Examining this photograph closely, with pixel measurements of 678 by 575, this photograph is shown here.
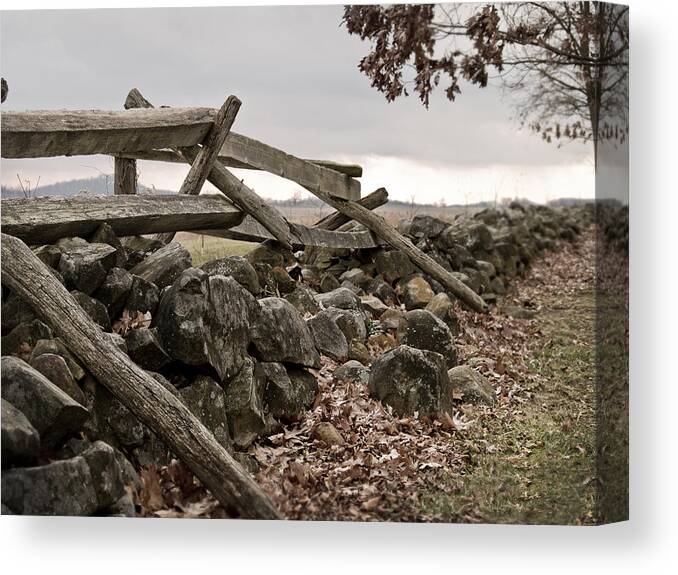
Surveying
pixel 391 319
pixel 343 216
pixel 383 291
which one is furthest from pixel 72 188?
pixel 383 291

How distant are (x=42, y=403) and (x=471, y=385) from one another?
343 cm

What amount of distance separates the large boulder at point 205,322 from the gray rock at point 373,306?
7.52ft

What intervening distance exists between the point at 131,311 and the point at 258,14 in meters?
2.30

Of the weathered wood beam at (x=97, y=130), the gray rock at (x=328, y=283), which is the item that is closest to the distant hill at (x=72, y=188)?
the weathered wood beam at (x=97, y=130)

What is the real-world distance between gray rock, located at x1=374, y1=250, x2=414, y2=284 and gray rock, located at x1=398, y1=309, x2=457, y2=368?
1.76 meters

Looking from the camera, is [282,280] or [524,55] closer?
[524,55]

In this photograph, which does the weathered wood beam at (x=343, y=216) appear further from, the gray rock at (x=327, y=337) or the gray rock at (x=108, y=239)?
the gray rock at (x=108, y=239)

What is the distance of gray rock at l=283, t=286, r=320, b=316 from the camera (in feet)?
22.5

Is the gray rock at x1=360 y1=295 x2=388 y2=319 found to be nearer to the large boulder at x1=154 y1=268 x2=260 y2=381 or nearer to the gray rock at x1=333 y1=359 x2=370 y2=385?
the gray rock at x1=333 y1=359 x2=370 y2=385

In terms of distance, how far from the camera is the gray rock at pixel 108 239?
5277 mm

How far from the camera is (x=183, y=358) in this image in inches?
199

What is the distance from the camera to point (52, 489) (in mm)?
4562

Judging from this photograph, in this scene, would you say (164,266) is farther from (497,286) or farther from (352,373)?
(497,286)

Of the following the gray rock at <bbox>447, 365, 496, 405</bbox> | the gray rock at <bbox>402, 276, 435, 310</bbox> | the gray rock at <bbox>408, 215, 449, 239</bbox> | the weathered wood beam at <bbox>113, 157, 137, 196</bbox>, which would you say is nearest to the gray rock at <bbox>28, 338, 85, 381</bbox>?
the weathered wood beam at <bbox>113, 157, 137, 196</bbox>
